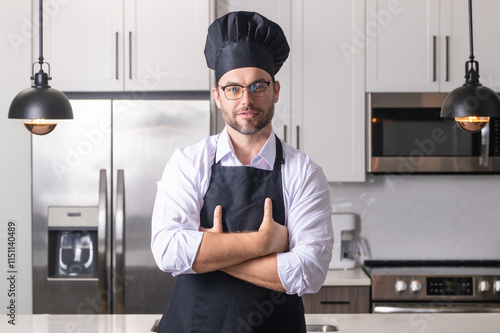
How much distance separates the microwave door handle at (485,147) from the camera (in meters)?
3.50

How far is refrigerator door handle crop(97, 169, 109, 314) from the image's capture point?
125 inches

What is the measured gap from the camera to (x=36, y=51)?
3.33 metres

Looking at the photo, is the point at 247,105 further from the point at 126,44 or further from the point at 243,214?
the point at 126,44

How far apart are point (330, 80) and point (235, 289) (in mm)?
2081

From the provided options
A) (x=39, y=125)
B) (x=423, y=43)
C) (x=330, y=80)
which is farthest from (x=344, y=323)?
(x=423, y=43)

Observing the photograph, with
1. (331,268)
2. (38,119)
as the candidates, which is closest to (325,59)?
(331,268)

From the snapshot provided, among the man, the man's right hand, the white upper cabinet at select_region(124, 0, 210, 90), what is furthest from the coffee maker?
the man's right hand

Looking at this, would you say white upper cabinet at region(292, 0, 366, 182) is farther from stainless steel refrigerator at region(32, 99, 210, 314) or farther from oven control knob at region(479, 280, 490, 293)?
oven control knob at region(479, 280, 490, 293)

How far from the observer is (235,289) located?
5.64ft

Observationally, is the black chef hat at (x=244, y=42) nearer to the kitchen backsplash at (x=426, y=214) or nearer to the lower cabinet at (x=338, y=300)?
the lower cabinet at (x=338, y=300)

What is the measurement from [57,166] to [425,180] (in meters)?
2.23

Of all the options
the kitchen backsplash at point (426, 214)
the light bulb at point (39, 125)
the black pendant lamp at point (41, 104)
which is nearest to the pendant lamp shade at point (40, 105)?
the black pendant lamp at point (41, 104)

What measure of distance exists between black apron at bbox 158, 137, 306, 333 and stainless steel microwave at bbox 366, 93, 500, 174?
6.08 ft

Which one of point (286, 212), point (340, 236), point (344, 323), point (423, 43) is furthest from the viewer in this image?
point (340, 236)
